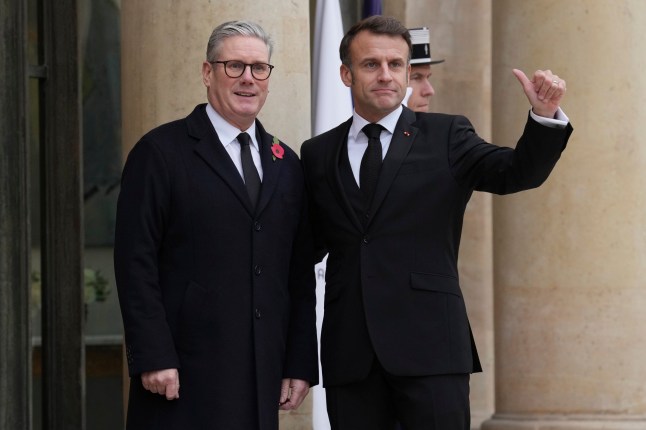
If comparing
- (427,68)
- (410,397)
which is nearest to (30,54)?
(427,68)

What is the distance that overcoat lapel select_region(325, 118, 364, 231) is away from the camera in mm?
5219

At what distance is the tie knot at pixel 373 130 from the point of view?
533 centimetres

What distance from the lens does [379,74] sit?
17.4ft

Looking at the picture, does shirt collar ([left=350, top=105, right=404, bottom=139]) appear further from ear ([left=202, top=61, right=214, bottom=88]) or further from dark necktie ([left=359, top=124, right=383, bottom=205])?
ear ([left=202, top=61, right=214, bottom=88])

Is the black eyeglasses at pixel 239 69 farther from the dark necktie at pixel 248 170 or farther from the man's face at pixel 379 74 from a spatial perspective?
the man's face at pixel 379 74

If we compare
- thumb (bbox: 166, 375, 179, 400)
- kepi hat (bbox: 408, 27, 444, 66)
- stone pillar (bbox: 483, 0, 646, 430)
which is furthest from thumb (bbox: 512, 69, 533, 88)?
stone pillar (bbox: 483, 0, 646, 430)

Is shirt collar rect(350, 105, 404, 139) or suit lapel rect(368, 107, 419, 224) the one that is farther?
shirt collar rect(350, 105, 404, 139)

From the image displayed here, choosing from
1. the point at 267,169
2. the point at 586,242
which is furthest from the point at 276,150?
the point at 586,242

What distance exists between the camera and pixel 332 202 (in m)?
5.31

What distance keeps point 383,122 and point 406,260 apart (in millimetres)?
526

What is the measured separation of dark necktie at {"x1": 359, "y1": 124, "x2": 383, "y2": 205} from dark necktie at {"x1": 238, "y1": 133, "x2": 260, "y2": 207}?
0.37 m

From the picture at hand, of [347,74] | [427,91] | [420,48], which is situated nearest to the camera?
[347,74]

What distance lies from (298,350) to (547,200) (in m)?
2.94

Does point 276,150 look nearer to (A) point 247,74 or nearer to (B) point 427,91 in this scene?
(A) point 247,74
